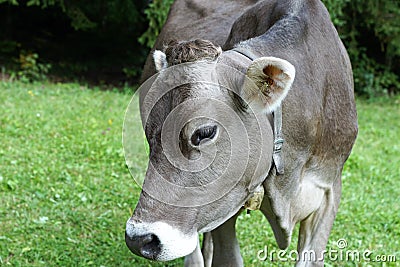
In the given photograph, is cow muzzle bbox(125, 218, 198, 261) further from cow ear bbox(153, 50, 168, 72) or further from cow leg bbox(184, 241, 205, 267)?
cow leg bbox(184, 241, 205, 267)

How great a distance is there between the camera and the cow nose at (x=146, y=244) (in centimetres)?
261

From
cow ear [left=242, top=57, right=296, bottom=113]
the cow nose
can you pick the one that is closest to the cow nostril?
the cow nose

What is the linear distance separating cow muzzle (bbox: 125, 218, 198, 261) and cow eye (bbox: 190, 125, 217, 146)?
366 mm

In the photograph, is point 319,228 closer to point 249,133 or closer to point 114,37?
point 249,133

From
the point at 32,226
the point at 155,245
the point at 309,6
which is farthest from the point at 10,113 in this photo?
the point at 155,245

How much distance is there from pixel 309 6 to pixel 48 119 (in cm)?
557

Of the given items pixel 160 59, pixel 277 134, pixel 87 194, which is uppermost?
pixel 160 59

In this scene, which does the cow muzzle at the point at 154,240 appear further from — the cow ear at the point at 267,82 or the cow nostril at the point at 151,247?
the cow ear at the point at 267,82

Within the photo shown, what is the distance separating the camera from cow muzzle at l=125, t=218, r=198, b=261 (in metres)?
2.61

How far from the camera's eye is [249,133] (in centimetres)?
291

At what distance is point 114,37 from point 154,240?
12.1 m

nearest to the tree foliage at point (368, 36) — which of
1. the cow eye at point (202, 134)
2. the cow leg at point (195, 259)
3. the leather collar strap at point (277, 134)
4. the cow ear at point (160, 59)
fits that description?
the cow leg at point (195, 259)

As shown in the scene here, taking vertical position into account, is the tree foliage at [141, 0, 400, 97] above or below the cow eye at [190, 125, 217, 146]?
below

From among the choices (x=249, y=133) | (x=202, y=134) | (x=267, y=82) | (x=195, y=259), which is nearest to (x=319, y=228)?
(x=195, y=259)
